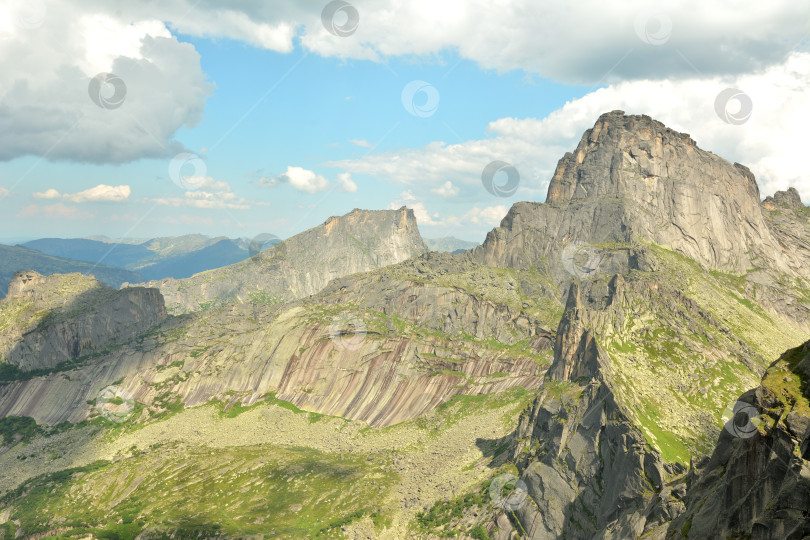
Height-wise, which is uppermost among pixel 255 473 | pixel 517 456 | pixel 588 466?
pixel 588 466

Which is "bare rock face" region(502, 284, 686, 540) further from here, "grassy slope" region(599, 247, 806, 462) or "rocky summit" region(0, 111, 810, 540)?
"grassy slope" region(599, 247, 806, 462)

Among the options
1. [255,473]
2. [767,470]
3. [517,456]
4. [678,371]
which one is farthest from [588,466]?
[255,473]

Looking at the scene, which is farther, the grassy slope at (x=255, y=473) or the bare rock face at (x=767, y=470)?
the grassy slope at (x=255, y=473)

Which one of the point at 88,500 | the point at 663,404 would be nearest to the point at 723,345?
the point at 663,404

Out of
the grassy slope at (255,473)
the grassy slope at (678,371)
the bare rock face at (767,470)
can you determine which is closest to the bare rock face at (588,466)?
the grassy slope at (678,371)

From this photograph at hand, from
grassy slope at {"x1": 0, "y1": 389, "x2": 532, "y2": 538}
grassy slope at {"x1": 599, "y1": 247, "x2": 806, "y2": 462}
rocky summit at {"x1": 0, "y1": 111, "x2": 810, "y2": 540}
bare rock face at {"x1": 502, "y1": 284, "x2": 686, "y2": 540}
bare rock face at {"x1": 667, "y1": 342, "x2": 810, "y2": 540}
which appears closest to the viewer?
bare rock face at {"x1": 667, "y1": 342, "x2": 810, "y2": 540}

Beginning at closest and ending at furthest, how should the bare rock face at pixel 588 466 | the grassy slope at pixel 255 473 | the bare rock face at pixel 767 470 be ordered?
the bare rock face at pixel 767 470 → the bare rock face at pixel 588 466 → the grassy slope at pixel 255 473

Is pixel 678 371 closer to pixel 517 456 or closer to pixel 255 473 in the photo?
pixel 517 456

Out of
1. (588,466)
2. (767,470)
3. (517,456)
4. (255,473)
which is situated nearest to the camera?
(767,470)

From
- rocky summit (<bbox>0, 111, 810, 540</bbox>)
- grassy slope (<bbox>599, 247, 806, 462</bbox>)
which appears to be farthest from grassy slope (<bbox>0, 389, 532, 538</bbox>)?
grassy slope (<bbox>599, 247, 806, 462</bbox>)

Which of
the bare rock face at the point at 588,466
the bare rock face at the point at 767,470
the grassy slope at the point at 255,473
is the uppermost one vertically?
the bare rock face at the point at 767,470

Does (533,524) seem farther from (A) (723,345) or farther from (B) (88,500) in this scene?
(B) (88,500)

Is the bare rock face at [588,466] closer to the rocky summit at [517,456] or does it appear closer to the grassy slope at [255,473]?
the rocky summit at [517,456]

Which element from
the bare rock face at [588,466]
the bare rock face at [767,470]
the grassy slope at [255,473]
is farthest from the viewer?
the grassy slope at [255,473]
